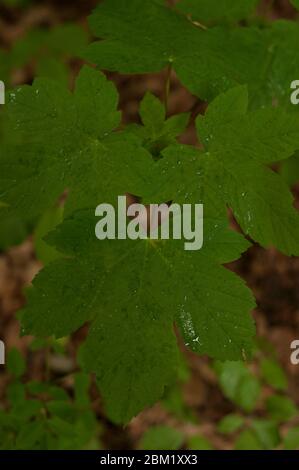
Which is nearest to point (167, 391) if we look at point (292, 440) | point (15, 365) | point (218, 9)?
point (292, 440)

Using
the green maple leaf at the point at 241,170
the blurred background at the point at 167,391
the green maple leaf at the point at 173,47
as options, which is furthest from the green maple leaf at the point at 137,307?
the blurred background at the point at 167,391

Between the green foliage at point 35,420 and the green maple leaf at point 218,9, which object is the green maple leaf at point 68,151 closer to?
the green maple leaf at point 218,9

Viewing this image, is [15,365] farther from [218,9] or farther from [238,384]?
[218,9]

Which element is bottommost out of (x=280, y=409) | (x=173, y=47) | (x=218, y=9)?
(x=280, y=409)

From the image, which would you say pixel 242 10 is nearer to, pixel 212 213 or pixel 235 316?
pixel 212 213

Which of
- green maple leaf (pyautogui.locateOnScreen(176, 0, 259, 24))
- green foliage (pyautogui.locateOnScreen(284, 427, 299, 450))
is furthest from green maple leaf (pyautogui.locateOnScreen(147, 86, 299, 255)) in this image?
green foliage (pyautogui.locateOnScreen(284, 427, 299, 450))
